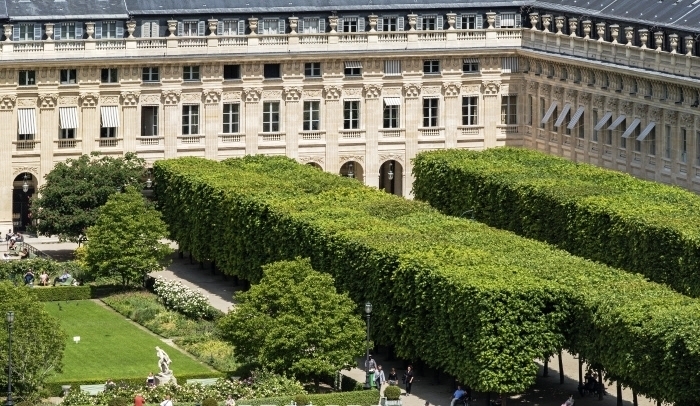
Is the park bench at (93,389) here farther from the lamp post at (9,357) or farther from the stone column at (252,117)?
the stone column at (252,117)

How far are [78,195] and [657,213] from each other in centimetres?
Answer: 3951

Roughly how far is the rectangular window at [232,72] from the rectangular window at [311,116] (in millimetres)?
5169

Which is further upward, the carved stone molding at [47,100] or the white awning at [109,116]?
the carved stone molding at [47,100]

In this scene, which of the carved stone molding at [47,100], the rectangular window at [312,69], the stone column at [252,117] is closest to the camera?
the carved stone molding at [47,100]

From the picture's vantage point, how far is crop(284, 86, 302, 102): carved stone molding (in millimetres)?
180250

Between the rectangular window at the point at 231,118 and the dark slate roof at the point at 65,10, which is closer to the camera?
the dark slate roof at the point at 65,10

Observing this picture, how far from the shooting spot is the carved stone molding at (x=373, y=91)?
182 meters

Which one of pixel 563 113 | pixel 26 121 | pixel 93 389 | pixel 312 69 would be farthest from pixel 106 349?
pixel 563 113

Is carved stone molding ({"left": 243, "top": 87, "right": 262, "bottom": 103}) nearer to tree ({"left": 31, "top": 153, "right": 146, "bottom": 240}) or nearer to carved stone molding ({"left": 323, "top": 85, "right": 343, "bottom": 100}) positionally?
carved stone molding ({"left": 323, "top": 85, "right": 343, "bottom": 100})

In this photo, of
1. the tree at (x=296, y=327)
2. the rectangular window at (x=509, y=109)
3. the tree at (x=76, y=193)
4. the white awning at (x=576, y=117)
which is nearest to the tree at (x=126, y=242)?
the tree at (x=76, y=193)

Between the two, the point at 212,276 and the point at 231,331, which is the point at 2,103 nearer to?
the point at 212,276

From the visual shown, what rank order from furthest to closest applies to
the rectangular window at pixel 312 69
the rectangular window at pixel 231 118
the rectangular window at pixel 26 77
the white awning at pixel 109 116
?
the rectangular window at pixel 312 69, the rectangular window at pixel 231 118, the white awning at pixel 109 116, the rectangular window at pixel 26 77

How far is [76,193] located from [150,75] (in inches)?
569

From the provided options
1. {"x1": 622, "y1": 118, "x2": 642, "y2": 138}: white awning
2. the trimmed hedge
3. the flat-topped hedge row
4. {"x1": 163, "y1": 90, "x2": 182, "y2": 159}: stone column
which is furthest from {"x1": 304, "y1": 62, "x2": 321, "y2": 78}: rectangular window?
the flat-topped hedge row
